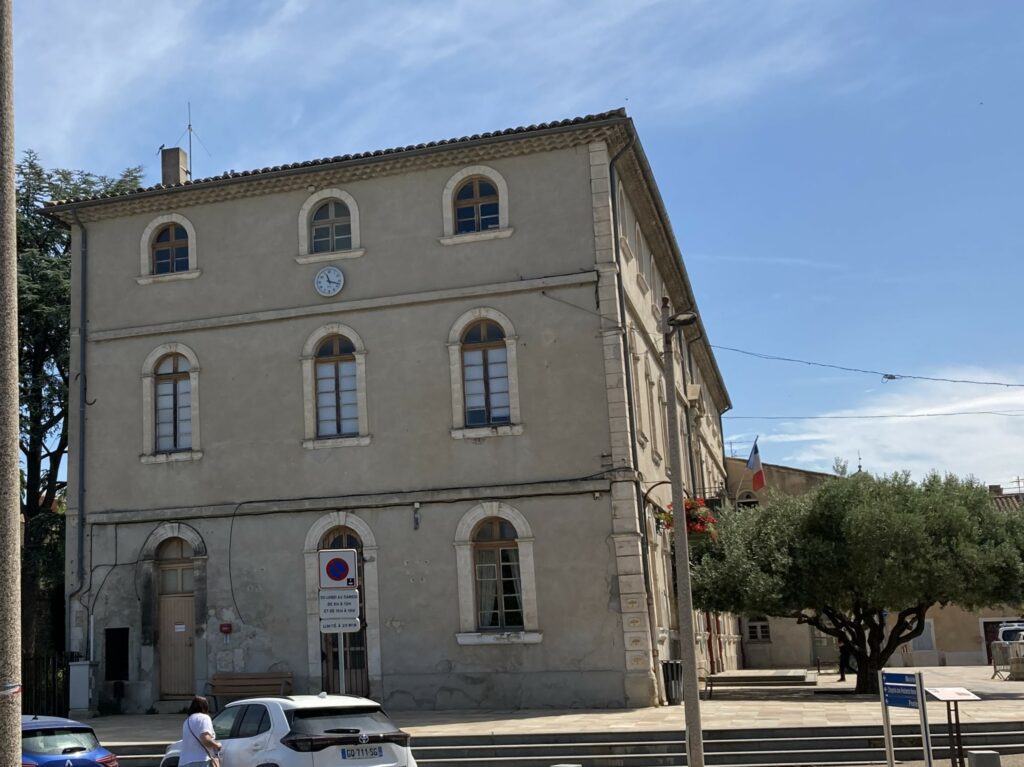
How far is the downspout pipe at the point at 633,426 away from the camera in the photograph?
20938mm

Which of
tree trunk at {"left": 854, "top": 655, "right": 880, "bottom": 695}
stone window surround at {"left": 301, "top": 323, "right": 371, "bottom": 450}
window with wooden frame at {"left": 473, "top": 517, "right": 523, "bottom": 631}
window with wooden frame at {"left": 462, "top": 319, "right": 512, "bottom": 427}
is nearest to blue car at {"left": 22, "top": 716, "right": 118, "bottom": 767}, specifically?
window with wooden frame at {"left": 473, "top": 517, "right": 523, "bottom": 631}

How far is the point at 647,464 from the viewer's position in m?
23.7

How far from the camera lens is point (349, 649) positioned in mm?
21875

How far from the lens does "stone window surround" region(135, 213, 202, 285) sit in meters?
24.2

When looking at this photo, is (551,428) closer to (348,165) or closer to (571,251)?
(571,251)

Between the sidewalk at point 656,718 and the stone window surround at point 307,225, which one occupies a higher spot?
the stone window surround at point 307,225

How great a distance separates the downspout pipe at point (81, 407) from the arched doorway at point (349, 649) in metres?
5.07

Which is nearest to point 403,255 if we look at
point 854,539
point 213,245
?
point 213,245

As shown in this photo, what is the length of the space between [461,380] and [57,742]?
1080 cm

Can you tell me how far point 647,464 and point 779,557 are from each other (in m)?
3.13

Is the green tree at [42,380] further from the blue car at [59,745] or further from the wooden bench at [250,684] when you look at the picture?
the blue car at [59,745]

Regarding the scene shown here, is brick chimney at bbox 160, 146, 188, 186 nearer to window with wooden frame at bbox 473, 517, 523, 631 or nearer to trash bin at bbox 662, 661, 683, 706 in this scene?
window with wooden frame at bbox 473, 517, 523, 631

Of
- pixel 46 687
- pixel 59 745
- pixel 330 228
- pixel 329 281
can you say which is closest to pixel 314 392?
pixel 329 281

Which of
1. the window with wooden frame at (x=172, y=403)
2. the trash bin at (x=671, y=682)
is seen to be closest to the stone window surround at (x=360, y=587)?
the window with wooden frame at (x=172, y=403)
